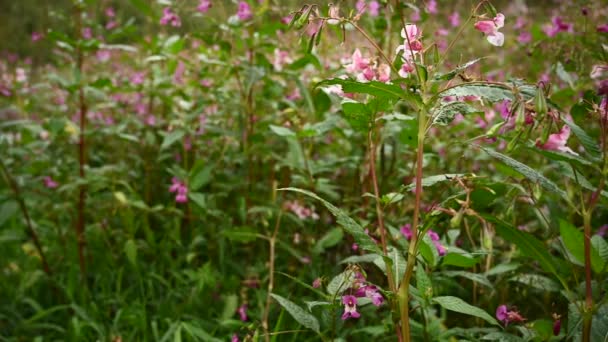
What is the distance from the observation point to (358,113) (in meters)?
1.28

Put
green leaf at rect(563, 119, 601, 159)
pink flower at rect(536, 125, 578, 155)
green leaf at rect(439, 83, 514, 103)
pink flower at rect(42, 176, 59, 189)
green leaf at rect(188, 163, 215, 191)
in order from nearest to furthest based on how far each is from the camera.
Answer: green leaf at rect(439, 83, 514, 103) → green leaf at rect(563, 119, 601, 159) → pink flower at rect(536, 125, 578, 155) → green leaf at rect(188, 163, 215, 191) → pink flower at rect(42, 176, 59, 189)

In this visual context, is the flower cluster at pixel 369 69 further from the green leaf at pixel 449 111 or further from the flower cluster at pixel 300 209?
the flower cluster at pixel 300 209

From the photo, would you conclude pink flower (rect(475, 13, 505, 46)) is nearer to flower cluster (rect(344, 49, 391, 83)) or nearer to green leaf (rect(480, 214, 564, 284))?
flower cluster (rect(344, 49, 391, 83))

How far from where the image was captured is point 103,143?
12.3 ft

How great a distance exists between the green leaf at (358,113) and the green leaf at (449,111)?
0.19 meters

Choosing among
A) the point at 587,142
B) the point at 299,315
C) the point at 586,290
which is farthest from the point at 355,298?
the point at 587,142

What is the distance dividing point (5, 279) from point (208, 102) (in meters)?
1.23

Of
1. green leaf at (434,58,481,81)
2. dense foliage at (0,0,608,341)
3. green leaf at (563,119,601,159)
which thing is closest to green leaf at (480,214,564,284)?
dense foliage at (0,0,608,341)

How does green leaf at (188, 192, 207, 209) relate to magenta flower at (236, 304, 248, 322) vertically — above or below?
above

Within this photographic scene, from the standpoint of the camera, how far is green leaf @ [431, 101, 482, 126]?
1.08 m

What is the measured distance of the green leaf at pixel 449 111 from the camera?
1.08 m

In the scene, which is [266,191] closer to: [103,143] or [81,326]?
[81,326]

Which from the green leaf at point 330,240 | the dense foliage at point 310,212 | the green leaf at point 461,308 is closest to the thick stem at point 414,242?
the dense foliage at point 310,212

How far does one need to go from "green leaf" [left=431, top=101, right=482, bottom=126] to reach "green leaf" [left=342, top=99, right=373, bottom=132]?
0.19 meters
